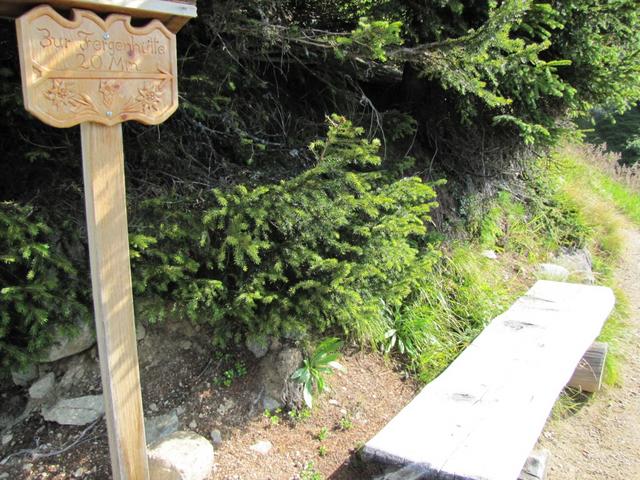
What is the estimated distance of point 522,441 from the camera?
7.96ft

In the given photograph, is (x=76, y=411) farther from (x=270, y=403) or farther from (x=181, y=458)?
(x=270, y=403)

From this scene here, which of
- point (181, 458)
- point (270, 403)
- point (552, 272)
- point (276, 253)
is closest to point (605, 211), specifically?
point (552, 272)

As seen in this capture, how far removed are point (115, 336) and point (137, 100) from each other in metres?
0.94

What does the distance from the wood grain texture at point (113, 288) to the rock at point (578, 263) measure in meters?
4.50

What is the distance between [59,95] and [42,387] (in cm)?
174

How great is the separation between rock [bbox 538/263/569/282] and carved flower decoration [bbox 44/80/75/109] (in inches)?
178

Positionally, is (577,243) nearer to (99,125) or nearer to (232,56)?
(232,56)

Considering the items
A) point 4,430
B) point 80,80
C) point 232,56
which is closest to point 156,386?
point 4,430

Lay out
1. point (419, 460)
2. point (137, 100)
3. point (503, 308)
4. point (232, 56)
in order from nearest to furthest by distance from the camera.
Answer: point (137, 100) → point (419, 460) → point (232, 56) → point (503, 308)

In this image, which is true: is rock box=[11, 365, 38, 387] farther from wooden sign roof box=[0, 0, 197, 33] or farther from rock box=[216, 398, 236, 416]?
wooden sign roof box=[0, 0, 197, 33]

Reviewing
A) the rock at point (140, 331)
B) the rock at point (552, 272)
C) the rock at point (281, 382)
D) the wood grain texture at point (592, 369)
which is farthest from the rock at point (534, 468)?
the rock at point (552, 272)

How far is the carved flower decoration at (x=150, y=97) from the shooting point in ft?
6.64

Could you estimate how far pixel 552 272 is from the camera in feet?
→ 17.1

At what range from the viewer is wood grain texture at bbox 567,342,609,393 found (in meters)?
3.89
